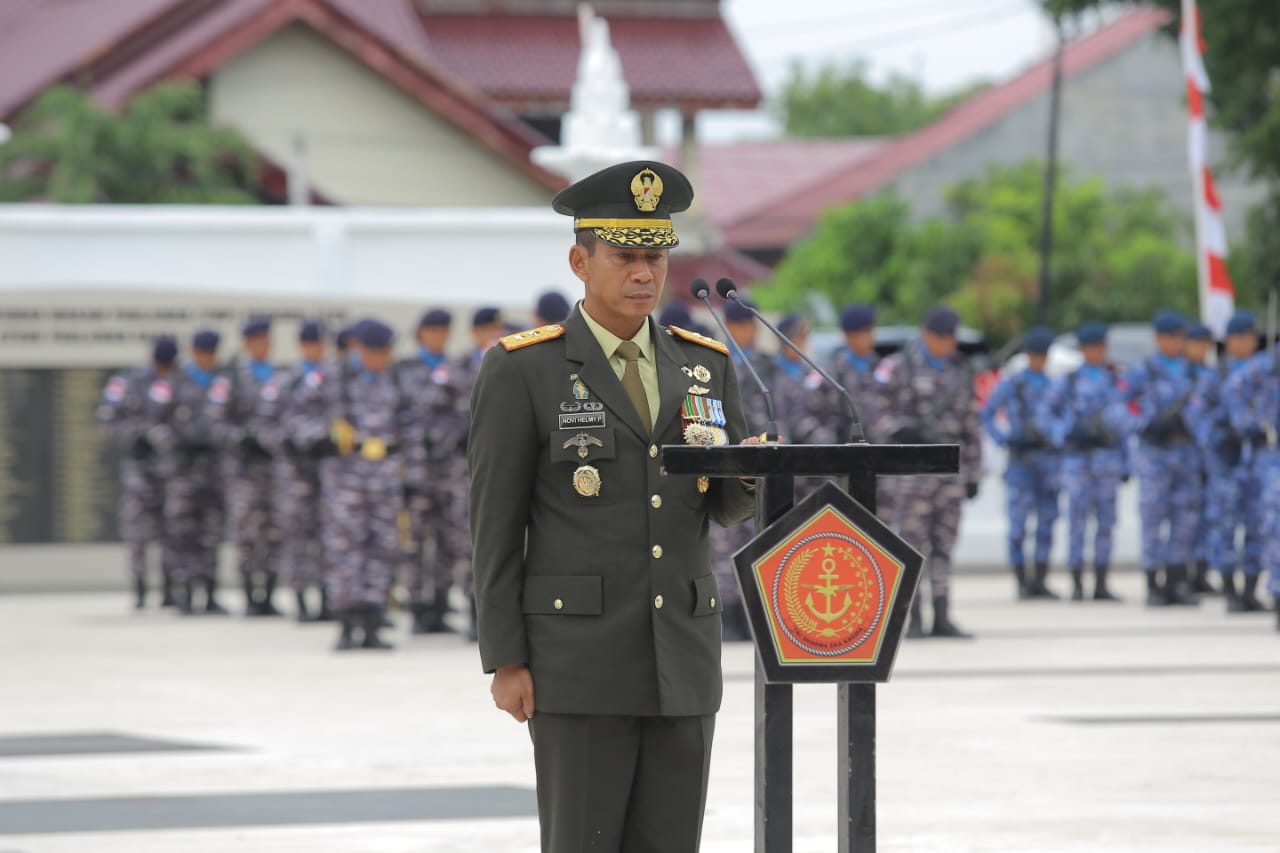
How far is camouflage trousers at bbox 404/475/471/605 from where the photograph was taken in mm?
15312

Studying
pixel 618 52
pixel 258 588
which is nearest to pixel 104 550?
pixel 258 588

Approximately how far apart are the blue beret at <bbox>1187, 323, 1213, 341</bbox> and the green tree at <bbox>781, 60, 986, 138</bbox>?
69.5m

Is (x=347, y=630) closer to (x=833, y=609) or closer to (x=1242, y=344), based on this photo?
(x=1242, y=344)

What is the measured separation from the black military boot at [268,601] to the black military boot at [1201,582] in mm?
6552

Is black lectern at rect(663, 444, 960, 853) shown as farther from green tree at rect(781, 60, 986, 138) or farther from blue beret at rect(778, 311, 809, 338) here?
green tree at rect(781, 60, 986, 138)

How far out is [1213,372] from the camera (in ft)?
55.5

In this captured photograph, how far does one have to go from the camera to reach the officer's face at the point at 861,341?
15.0 meters

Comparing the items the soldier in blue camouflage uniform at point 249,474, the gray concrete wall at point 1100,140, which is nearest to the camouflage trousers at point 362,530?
the soldier in blue camouflage uniform at point 249,474

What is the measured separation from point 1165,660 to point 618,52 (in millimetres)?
24527

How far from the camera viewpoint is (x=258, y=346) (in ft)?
57.0

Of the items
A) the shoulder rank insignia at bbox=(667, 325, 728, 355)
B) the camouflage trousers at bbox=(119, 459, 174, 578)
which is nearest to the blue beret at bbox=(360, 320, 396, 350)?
the camouflage trousers at bbox=(119, 459, 174, 578)

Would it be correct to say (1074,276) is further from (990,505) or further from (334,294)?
(334,294)

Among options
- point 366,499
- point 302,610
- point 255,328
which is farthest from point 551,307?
point 255,328

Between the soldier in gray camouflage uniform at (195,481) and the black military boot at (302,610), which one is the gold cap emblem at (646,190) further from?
the soldier in gray camouflage uniform at (195,481)
